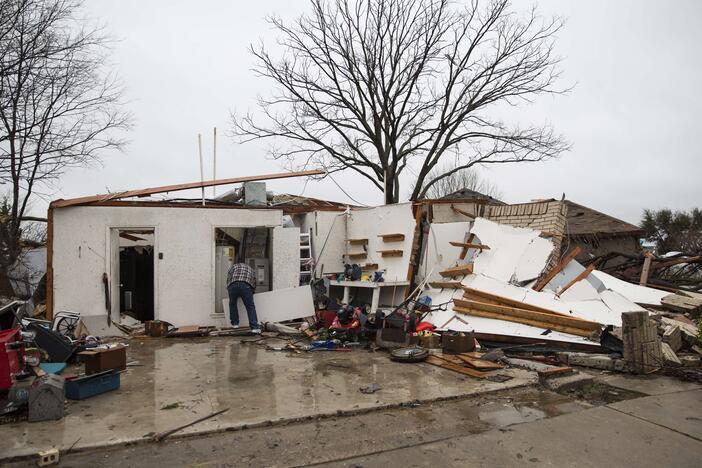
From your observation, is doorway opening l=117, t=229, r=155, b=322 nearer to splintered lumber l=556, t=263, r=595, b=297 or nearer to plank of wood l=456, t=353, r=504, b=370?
plank of wood l=456, t=353, r=504, b=370

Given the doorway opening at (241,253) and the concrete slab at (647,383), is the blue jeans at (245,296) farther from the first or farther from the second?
the concrete slab at (647,383)

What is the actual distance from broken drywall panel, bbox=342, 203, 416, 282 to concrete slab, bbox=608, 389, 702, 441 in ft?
20.5

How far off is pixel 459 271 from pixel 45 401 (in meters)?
7.96

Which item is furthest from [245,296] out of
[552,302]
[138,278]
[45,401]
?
[552,302]

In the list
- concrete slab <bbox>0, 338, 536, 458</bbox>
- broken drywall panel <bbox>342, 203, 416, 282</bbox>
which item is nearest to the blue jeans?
concrete slab <bbox>0, 338, 536, 458</bbox>

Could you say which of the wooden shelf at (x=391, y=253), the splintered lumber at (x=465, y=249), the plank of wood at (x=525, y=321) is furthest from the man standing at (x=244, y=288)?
the splintered lumber at (x=465, y=249)

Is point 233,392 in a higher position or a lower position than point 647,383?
higher

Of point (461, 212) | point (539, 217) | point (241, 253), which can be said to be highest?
point (461, 212)

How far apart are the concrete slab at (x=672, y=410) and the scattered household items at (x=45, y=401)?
19.0 feet

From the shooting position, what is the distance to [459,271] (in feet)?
33.6

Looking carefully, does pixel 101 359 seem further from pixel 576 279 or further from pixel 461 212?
pixel 576 279

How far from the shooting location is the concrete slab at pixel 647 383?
225 inches

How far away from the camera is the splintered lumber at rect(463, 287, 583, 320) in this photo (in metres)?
8.57

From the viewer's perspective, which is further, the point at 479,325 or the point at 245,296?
the point at 245,296
